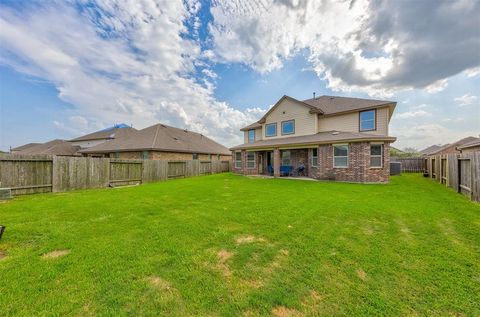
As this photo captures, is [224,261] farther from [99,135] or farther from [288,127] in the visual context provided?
[99,135]

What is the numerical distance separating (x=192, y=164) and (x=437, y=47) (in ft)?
64.4

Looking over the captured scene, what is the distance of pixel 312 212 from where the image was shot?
225 inches

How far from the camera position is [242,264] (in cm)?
299

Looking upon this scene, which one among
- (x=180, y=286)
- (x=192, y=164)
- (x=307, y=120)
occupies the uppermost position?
(x=307, y=120)

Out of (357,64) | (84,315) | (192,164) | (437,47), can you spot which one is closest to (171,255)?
(84,315)

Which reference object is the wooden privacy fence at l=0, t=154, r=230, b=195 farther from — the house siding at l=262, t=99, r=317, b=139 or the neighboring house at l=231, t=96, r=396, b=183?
the house siding at l=262, t=99, r=317, b=139

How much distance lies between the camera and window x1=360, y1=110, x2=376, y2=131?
46.3 feet

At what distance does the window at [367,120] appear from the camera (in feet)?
46.3

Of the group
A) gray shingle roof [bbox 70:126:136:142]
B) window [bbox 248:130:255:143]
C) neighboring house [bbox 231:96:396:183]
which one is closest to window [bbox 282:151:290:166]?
neighboring house [bbox 231:96:396:183]

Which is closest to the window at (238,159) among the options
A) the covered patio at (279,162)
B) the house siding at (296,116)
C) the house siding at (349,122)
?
the covered patio at (279,162)

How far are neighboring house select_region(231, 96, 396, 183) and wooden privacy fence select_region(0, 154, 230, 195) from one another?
8.83m

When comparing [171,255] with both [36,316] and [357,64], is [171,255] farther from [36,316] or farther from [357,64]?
[357,64]

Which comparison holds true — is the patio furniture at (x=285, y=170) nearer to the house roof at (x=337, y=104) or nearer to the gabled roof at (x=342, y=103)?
the house roof at (x=337, y=104)

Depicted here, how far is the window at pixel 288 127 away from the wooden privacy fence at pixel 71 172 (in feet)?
35.1
